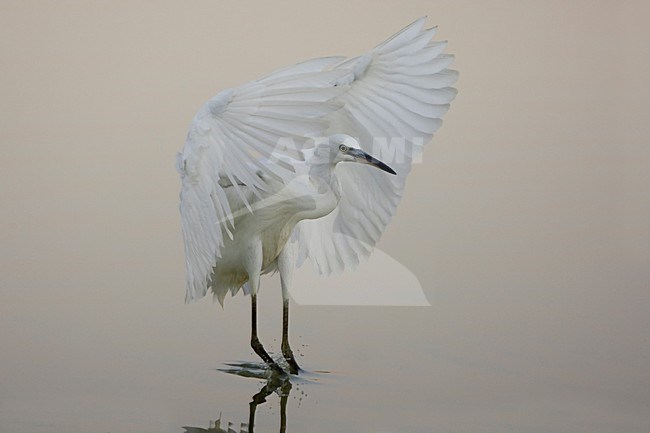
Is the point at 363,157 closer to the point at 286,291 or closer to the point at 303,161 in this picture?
the point at 303,161

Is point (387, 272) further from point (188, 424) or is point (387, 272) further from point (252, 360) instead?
point (188, 424)

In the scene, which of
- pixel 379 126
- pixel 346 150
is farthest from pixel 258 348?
pixel 379 126

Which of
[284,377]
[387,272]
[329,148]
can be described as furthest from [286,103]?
[387,272]

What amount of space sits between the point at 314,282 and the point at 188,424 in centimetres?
140

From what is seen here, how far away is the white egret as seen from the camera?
3.89 m

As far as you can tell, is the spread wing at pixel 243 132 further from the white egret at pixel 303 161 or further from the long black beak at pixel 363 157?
the long black beak at pixel 363 157

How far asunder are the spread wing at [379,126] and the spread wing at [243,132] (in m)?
0.66

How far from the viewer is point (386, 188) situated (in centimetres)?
500

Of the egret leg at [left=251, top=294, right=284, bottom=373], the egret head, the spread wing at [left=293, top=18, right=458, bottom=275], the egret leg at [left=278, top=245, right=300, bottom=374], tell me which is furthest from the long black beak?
the egret leg at [left=251, top=294, right=284, bottom=373]

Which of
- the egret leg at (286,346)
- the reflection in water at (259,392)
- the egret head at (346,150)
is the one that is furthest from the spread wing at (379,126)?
the reflection in water at (259,392)

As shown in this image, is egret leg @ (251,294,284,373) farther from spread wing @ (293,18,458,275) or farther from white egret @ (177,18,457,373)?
spread wing @ (293,18,458,275)

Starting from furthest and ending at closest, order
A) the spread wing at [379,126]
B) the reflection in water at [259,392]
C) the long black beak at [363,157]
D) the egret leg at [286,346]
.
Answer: the egret leg at [286,346]
the spread wing at [379,126]
the long black beak at [363,157]
the reflection in water at [259,392]

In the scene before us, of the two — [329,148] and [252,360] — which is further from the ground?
[329,148]

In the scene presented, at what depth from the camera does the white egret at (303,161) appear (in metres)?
3.89
